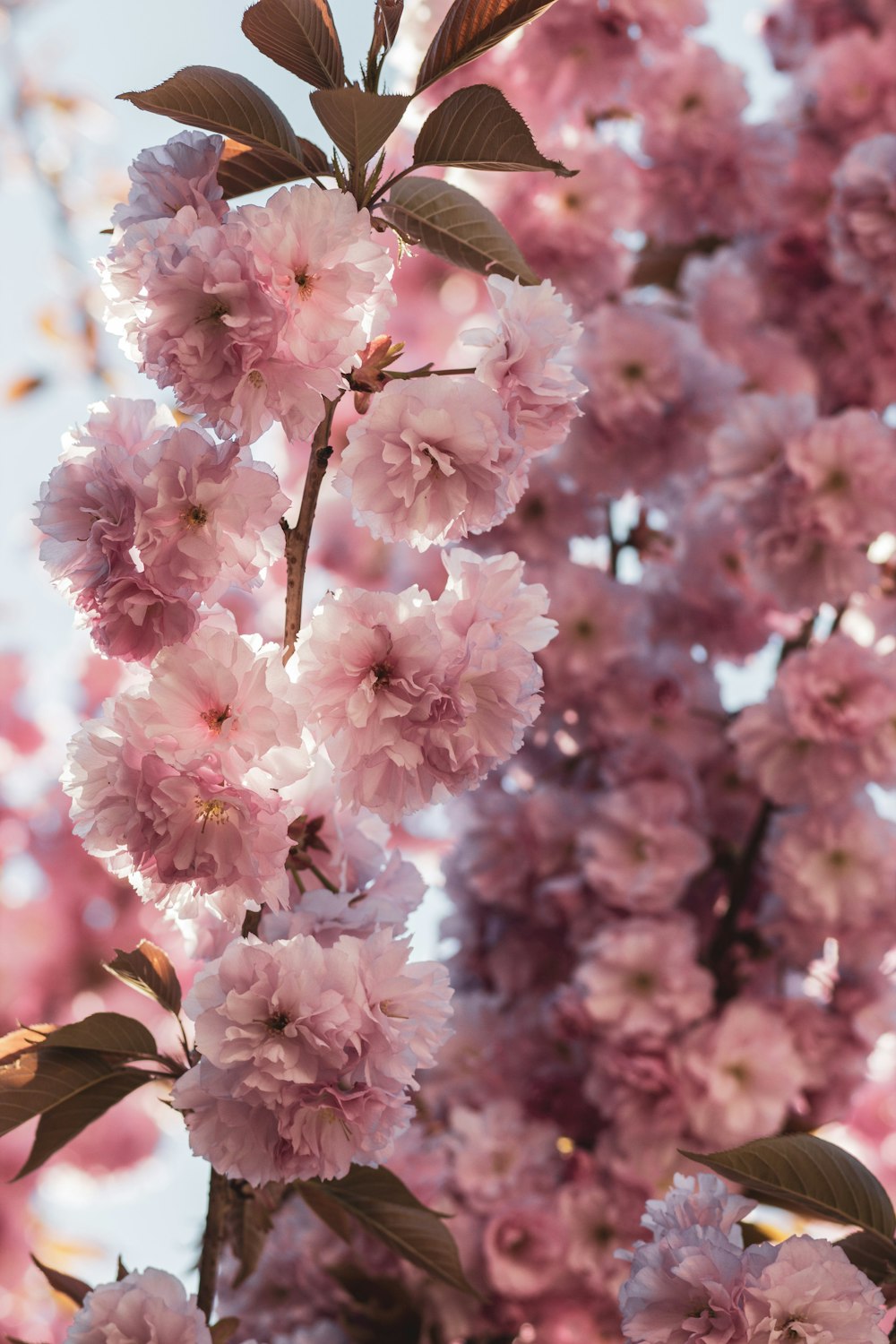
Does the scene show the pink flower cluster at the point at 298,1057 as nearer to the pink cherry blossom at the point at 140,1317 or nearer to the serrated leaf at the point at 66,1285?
the pink cherry blossom at the point at 140,1317

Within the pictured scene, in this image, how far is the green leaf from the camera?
0.73 meters

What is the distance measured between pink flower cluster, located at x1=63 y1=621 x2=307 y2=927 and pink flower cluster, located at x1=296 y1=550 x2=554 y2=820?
20mm

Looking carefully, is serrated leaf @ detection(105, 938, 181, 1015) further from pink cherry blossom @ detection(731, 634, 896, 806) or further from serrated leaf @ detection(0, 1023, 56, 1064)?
pink cherry blossom @ detection(731, 634, 896, 806)

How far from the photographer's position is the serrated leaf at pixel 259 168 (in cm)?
67

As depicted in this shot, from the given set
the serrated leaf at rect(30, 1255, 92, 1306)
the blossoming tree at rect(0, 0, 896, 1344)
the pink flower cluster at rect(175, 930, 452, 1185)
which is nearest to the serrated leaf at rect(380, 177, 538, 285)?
the blossoming tree at rect(0, 0, 896, 1344)

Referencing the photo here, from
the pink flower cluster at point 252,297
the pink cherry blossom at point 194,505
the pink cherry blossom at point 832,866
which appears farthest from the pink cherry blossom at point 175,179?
the pink cherry blossom at point 832,866

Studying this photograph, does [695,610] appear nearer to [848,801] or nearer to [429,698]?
[848,801]

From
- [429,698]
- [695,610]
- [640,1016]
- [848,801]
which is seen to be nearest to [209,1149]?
[429,698]

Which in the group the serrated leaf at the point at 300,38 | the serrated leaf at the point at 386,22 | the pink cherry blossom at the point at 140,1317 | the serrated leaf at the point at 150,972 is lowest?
the pink cherry blossom at the point at 140,1317

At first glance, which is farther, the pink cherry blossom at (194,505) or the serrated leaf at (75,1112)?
the serrated leaf at (75,1112)

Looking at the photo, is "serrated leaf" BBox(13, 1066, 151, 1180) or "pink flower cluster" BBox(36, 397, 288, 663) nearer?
"pink flower cluster" BBox(36, 397, 288, 663)

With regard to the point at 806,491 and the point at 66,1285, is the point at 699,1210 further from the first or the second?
the point at 806,491

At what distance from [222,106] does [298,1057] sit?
435mm

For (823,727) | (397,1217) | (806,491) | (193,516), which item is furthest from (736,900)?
(193,516)
